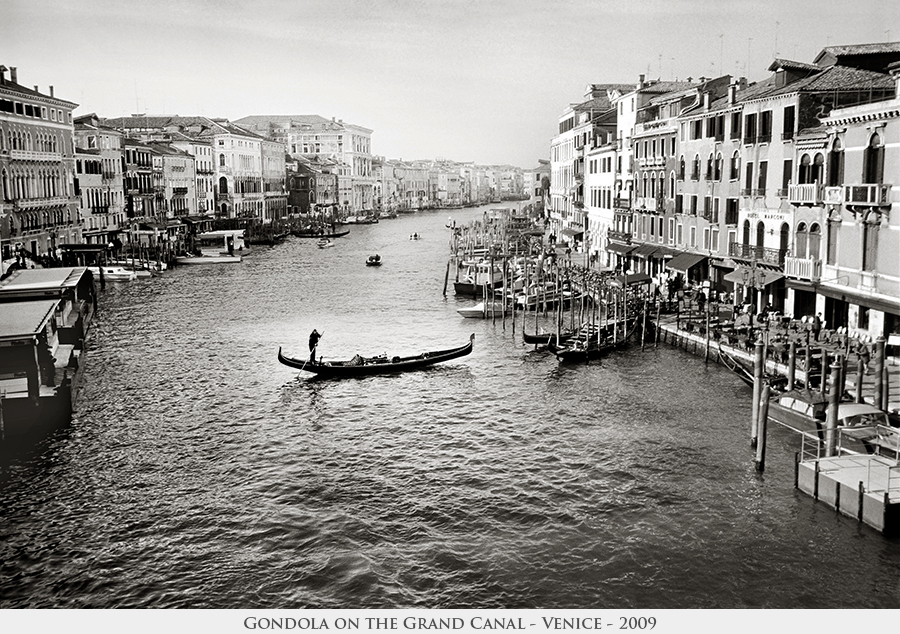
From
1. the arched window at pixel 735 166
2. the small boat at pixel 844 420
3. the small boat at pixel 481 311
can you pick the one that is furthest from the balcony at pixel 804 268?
the small boat at pixel 481 311

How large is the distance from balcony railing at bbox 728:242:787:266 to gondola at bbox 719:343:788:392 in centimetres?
184

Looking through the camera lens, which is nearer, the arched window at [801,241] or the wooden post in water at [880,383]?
the wooden post in water at [880,383]

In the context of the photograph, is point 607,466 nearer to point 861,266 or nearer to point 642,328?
point 861,266

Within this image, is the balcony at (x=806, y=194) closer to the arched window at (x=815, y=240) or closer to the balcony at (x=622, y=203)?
the arched window at (x=815, y=240)

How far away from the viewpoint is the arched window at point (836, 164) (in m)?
9.84

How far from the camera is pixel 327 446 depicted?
7.86 metres

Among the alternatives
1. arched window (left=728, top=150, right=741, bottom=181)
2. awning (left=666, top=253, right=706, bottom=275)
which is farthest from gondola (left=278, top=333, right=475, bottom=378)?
arched window (left=728, top=150, right=741, bottom=181)

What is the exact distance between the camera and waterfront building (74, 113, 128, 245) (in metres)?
23.8

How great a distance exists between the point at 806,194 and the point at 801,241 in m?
0.61

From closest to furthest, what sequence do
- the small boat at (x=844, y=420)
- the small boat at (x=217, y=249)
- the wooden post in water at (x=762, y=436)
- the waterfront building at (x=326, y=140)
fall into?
the small boat at (x=844, y=420) → the wooden post in water at (x=762, y=436) → the small boat at (x=217, y=249) → the waterfront building at (x=326, y=140)

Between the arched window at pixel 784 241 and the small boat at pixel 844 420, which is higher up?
the arched window at pixel 784 241

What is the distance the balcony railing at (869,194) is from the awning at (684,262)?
443 centimetres

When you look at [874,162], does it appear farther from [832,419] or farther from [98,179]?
[98,179]

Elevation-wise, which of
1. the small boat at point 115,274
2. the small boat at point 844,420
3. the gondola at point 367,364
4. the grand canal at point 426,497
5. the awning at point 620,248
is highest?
the awning at point 620,248
